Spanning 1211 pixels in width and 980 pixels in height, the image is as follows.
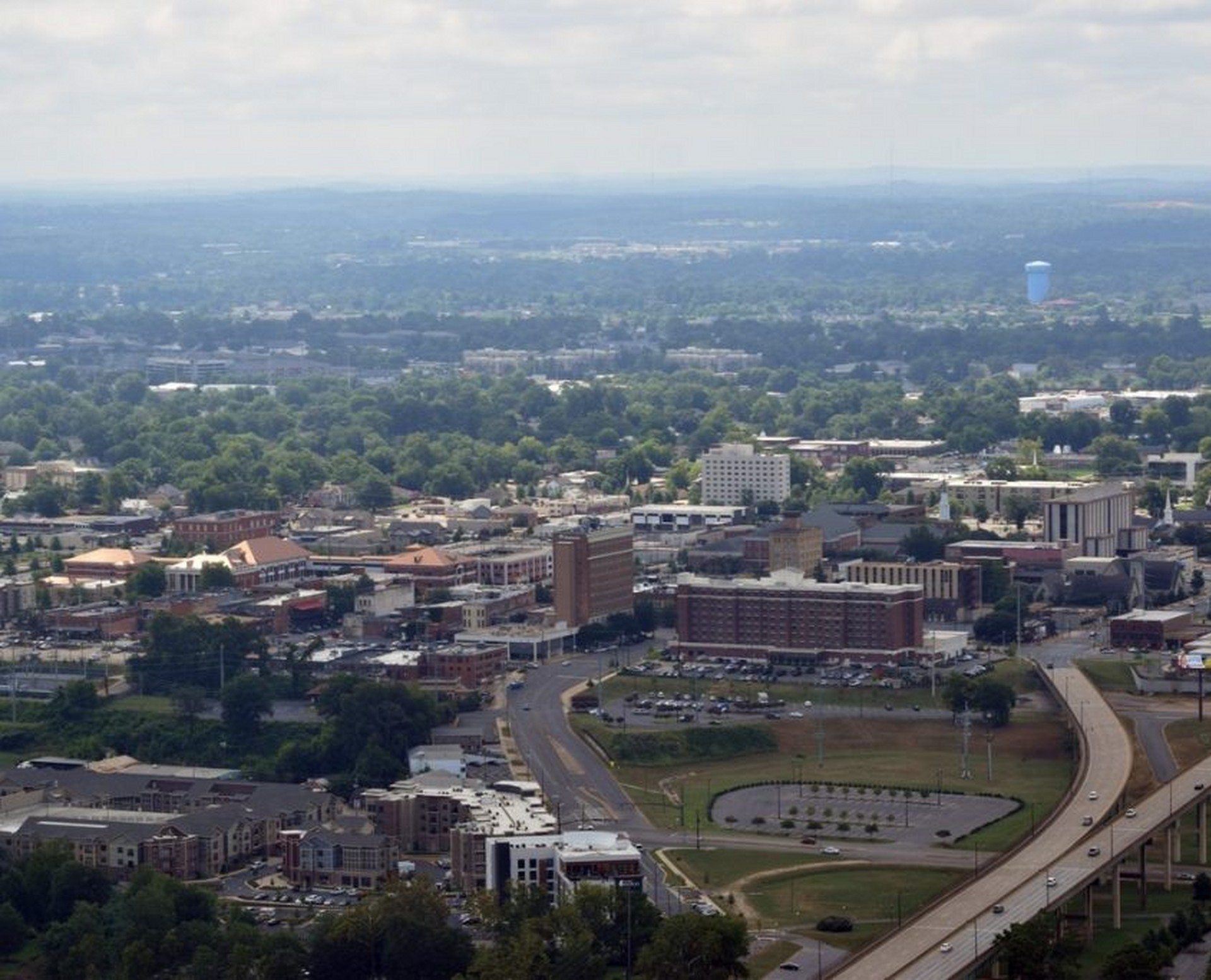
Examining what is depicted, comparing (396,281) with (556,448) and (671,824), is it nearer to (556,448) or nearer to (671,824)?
(556,448)

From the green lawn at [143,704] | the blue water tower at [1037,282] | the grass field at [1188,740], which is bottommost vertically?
the blue water tower at [1037,282]

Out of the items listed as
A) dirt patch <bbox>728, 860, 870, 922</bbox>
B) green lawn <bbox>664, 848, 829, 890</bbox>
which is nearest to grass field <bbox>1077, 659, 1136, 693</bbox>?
green lawn <bbox>664, 848, 829, 890</bbox>

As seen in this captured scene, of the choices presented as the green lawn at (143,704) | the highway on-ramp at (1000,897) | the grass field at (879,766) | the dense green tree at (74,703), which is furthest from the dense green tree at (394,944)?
the green lawn at (143,704)

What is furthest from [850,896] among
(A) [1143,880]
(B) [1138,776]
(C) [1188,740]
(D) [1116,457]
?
(D) [1116,457]

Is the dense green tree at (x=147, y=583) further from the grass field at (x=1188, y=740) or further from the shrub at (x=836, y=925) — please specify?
the shrub at (x=836, y=925)

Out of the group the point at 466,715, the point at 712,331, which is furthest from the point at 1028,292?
the point at 466,715

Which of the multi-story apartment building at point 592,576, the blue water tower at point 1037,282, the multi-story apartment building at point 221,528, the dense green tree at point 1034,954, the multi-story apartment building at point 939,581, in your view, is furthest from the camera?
the blue water tower at point 1037,282
